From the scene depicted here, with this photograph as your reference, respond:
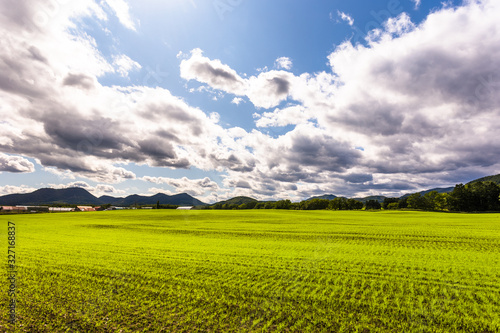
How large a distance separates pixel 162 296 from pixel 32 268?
1150 cm

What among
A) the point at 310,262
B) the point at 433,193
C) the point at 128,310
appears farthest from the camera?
the point at 433,193

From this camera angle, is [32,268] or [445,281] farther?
[32,268]

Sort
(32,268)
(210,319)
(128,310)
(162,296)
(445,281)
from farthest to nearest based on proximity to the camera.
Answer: (32,268)
(445,281)
(162,296)
(128,310)
(210,319)

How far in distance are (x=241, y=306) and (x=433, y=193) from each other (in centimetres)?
17998

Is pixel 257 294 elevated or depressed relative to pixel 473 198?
elevated

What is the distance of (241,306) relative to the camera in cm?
1054

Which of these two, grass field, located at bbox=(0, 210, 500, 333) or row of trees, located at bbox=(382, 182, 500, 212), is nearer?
grass field, located at bbox=(0, 210, 500, 333)

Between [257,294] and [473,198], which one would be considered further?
[473,198]

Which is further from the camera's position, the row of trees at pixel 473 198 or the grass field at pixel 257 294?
the row of trees at pixel 473 198

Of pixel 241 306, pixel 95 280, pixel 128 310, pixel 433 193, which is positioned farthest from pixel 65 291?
pixel 433 193

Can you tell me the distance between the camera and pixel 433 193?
148875 millimetres

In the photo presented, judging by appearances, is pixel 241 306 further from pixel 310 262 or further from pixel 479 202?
pixel 479 202

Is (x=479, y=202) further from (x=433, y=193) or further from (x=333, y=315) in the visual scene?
(x=333, y=315)

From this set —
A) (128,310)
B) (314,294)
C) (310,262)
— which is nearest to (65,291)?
(128,310)
